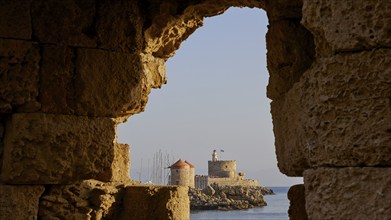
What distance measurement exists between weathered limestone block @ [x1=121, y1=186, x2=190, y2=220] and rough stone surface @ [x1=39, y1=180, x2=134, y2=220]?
109mm

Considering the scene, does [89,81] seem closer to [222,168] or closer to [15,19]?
[15,19]

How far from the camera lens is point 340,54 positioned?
2430mm

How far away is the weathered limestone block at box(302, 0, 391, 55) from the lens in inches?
90.4

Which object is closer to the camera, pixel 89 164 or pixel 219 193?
pixel 89 164

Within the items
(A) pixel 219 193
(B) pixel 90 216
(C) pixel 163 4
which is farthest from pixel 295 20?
(A) pixel 219 193

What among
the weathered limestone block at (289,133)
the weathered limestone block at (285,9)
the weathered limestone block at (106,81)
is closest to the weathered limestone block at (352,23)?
the weathered limestone block at (289,133)

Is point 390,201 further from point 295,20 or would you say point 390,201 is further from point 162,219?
point 162,219

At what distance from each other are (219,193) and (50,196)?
52.7 meters

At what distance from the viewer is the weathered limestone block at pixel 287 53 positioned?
415 cm

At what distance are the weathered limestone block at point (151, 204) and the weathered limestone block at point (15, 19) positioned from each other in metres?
2.12

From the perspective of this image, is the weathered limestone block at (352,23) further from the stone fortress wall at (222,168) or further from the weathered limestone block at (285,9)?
the stone fortress wall at (222,168)

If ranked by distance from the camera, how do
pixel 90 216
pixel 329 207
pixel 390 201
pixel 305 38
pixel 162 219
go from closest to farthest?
pixel 390 201 < pixel 329 207 < pixel 305 38 < pixel 90 216 < pixel 162 219

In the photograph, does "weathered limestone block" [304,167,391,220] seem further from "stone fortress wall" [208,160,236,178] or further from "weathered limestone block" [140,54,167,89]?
"stone fortress wall" [208,160,236,178]

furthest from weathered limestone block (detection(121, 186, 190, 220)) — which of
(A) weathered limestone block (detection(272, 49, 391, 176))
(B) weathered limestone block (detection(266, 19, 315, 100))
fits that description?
(A) weathered limestone block (detection(272, 49, 391, 176))
